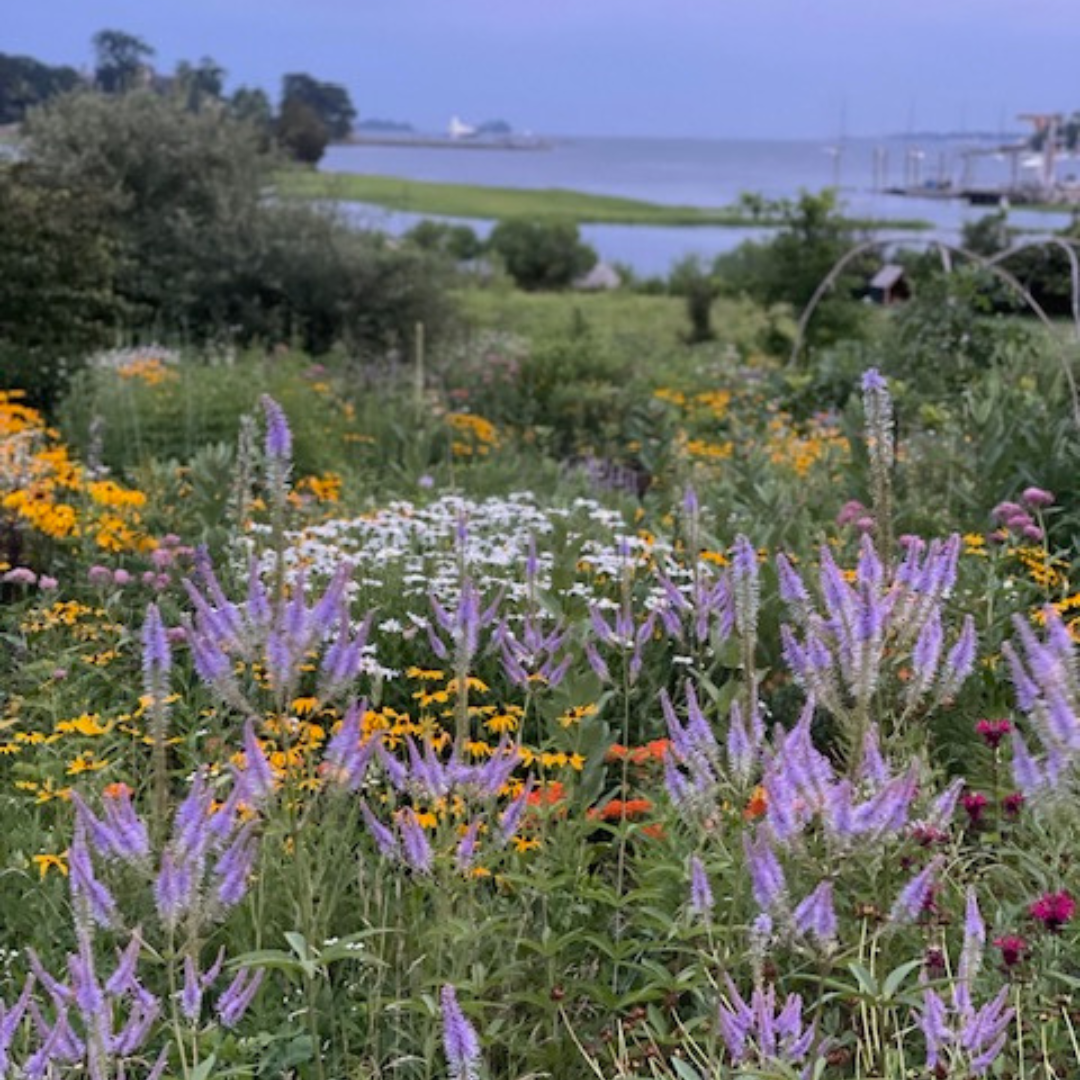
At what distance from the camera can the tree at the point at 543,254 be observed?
30.7 meters

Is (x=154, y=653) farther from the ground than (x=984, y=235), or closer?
closer

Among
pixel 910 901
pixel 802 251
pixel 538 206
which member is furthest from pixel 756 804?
pixel 538 206

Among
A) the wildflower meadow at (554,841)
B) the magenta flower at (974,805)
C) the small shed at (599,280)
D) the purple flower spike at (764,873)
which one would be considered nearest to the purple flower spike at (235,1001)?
the wildflower meadow at (554,841)

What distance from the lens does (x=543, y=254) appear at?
1208 inches

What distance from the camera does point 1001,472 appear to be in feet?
18.5

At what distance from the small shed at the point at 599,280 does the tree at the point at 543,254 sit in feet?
0.73

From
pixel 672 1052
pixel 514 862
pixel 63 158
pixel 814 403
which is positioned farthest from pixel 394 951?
pixel 63 158

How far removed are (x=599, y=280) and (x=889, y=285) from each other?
322 inches

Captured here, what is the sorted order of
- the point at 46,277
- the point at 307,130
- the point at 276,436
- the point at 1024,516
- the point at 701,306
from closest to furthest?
1. the point at 276,436
2. the point at 1024,516
3. the point at 46,277
4. the point at 701,306
5. the point at 307,130

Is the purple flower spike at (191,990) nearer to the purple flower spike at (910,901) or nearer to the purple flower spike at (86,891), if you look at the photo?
the purple flower spike at (86,891)

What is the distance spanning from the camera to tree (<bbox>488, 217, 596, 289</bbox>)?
30.7 meters

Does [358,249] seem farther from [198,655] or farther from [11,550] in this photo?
[198,655]

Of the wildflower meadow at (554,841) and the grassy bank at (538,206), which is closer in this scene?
the wildflower meadow at (554,841)

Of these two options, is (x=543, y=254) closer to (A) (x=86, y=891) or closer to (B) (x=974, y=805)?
(B) (x=974, y=805)
